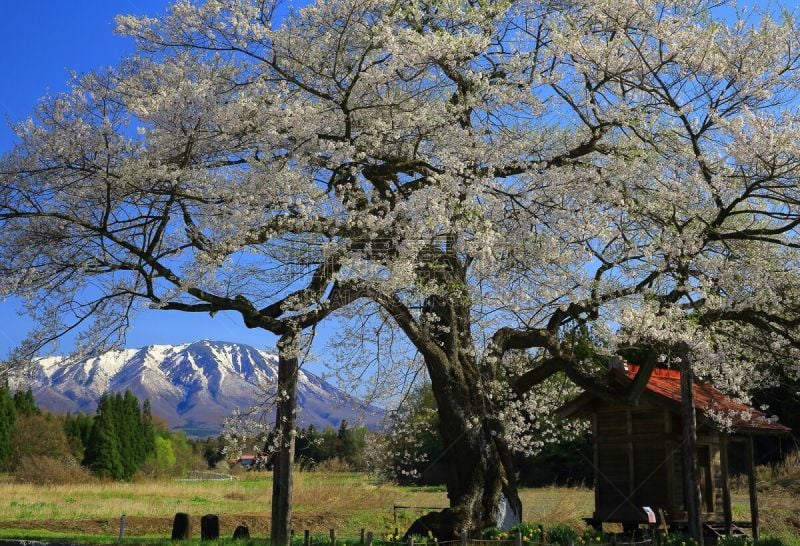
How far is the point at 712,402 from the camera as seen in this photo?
16359 mm

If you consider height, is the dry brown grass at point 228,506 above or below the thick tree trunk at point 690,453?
below

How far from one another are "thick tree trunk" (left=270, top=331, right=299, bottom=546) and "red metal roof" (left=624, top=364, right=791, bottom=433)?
7092 mm

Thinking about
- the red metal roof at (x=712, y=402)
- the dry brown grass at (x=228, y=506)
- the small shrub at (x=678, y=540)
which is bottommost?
the dry brown grass at (x=228, y=506)

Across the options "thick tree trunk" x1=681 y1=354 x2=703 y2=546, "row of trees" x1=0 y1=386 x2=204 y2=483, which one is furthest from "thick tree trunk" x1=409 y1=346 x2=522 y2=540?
"row of trees" x1=0 y1=386 x2=204 y2=483

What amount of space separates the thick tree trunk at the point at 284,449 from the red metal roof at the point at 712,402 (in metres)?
7.09

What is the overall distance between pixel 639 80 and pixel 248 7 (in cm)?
574

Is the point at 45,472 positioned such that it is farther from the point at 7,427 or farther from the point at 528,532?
the point at 528,532

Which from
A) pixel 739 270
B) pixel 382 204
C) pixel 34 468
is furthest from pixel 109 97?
pixel 34 468

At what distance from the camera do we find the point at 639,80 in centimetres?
1166

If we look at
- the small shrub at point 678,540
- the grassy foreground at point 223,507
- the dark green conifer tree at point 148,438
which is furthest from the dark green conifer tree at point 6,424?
the small shrub at point 678,540

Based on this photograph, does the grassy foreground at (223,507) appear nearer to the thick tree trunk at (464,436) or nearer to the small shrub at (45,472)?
the small shrub at (45,472)

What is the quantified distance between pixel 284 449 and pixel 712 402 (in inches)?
377

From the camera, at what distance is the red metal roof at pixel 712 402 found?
15.7m

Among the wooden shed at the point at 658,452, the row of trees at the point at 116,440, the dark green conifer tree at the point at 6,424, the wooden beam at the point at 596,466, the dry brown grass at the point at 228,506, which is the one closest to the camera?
the wooden shed at the point at 658,452
